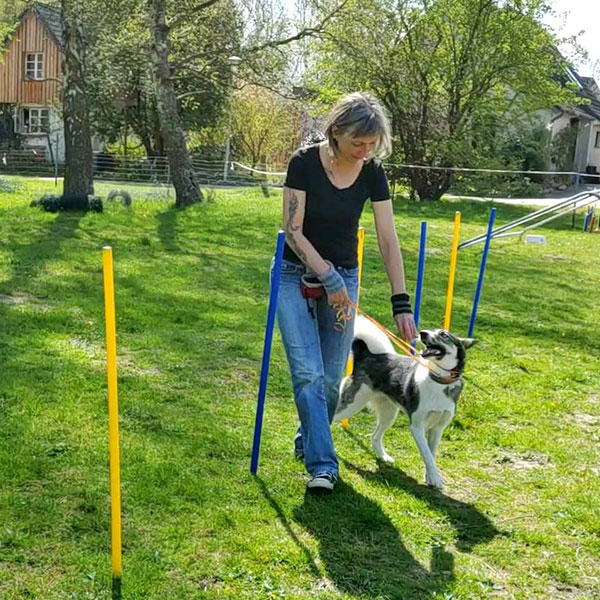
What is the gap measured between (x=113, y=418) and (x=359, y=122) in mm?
1806

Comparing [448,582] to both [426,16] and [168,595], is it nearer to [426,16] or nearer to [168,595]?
[168,595]

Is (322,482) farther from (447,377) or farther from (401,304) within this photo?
(401,304)

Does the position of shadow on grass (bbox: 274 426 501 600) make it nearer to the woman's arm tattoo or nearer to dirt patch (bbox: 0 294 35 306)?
the woman's arm tattoo

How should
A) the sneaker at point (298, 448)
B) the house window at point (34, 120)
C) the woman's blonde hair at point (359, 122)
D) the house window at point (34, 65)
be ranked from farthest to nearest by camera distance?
the house window at point (34, 65)
the house window at point (34, 120)
the sneaker at point (298, 448)
the woman's blonde hair at point (359, 122)

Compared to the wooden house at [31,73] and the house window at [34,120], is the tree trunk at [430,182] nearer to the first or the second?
the wooden house at [31,73]

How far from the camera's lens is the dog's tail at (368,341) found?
4812mm

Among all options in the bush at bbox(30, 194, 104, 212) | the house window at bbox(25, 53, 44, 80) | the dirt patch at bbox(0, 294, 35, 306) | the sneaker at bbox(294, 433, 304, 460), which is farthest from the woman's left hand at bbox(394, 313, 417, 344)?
the house window at bbox(25, 53, 44, 80)

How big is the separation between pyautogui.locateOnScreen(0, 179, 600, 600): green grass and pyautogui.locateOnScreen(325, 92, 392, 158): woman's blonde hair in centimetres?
189

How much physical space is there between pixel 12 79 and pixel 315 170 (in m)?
41.9

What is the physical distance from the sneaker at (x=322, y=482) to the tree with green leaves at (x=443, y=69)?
20.2m

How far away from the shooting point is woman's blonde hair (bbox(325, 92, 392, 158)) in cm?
383

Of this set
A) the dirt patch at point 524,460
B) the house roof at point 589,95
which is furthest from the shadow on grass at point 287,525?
the house roof at point 589,95

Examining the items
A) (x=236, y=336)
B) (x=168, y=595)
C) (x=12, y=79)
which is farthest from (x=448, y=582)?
Answer: (x=12, y=79)

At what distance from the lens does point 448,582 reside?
11.6 ft
